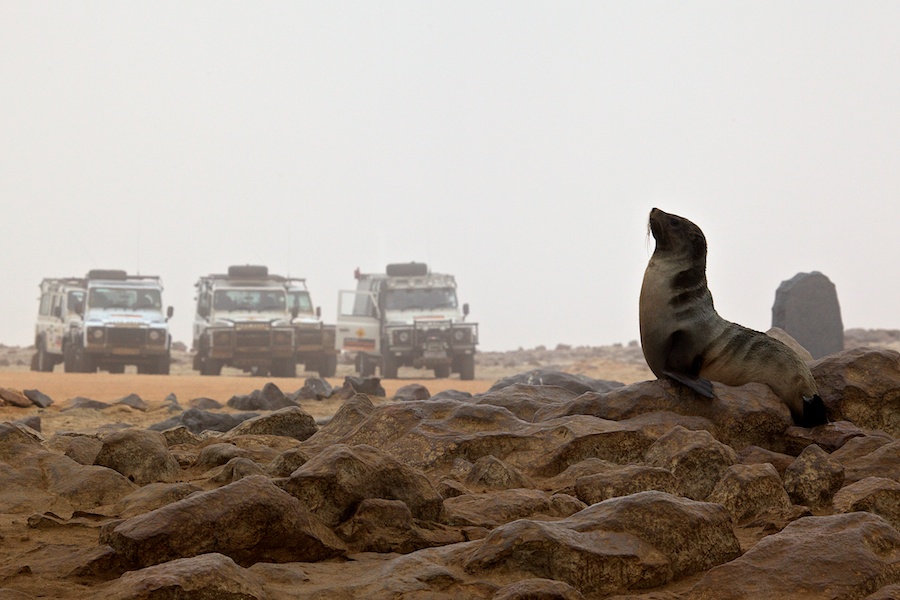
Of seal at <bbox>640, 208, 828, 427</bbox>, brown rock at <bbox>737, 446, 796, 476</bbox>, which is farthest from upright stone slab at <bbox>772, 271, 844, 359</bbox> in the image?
brown rock at <bbox>737, 446, 796, 476</bbox>

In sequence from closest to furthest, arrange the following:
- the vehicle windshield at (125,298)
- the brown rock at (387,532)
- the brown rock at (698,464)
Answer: the brown rock at (387,532) < the brown rock at (698,464) < the vehicle windshield at (125,298)

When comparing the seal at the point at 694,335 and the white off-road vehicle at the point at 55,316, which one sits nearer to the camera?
the seal at the point at 694,335

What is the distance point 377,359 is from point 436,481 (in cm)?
2317

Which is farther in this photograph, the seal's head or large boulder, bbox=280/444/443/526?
the seal's head

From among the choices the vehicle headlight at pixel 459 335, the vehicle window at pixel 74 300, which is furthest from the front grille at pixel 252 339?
the vehicle headlight at pixel 459 335

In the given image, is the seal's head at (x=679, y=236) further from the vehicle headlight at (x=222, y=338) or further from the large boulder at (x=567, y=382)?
the vehicle headlight at (x=222, y=338)

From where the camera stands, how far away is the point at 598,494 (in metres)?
5.09

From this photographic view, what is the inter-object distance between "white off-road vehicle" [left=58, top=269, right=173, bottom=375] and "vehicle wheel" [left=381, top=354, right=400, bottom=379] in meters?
5.35

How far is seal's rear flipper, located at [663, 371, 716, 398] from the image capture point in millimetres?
6754

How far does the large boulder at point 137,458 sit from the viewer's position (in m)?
5.79

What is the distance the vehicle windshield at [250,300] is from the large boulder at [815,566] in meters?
24.8

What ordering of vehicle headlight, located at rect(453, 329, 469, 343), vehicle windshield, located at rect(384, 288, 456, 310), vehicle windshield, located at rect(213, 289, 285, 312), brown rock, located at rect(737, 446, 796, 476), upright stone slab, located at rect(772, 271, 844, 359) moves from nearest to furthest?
brown rock, located at rect(737, 446, 796, 476) → upright stone slab, located at rect(772, 271, 844, 359) → vehicle headlight, located at rect(453, 329, 469, 343) → vehicle windshield, located at rect(384, 288, 456, 310) → vehicle windshield, located at rect(213, 289, 285, 312)

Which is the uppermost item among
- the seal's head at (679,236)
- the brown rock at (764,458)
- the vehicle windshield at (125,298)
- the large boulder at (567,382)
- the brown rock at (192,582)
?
the vehicle windshield at (125,298)

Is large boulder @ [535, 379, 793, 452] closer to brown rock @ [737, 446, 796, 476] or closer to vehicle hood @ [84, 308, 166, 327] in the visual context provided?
brown rock @ [737, 446, 796, 476]
